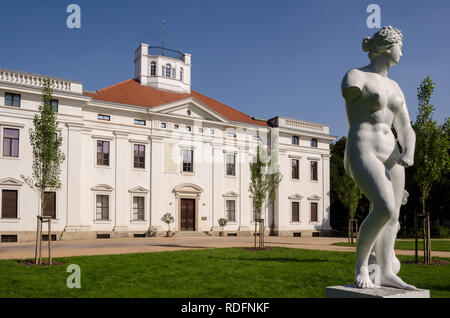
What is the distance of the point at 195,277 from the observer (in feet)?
30.9

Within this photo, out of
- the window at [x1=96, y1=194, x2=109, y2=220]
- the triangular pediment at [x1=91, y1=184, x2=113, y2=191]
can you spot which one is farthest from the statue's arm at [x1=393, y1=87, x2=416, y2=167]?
the window at [x1=96, y1=194, x2=109, y2=220]

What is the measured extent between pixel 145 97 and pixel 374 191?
93.0ft

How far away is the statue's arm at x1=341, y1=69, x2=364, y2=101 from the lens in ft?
15.4

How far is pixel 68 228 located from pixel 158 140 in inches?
328

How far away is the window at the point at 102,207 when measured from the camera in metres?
26.9

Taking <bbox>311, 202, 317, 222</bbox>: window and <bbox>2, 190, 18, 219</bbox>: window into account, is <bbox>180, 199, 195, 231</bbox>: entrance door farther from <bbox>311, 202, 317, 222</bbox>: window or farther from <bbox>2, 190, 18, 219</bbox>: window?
<bbox>311, 202, 317, 222</bbox>: window

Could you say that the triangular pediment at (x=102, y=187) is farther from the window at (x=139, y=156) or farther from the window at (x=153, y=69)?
the window at (x=153, y=69)

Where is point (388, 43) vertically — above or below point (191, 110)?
below

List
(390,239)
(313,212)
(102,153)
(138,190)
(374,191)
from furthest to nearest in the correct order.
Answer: (313,212), (138,190), (102,153), (390,239), (374,191)

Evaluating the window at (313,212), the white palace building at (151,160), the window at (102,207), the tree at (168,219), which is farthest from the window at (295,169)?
the window at (102,207)

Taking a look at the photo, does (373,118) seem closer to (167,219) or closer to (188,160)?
(167,219)

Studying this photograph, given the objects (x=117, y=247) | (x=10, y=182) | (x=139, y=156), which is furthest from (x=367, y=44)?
(x=139, y=156)

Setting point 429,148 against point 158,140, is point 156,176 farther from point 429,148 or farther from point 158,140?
point 429,148

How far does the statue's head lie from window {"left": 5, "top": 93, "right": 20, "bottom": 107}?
23532 millimetres
